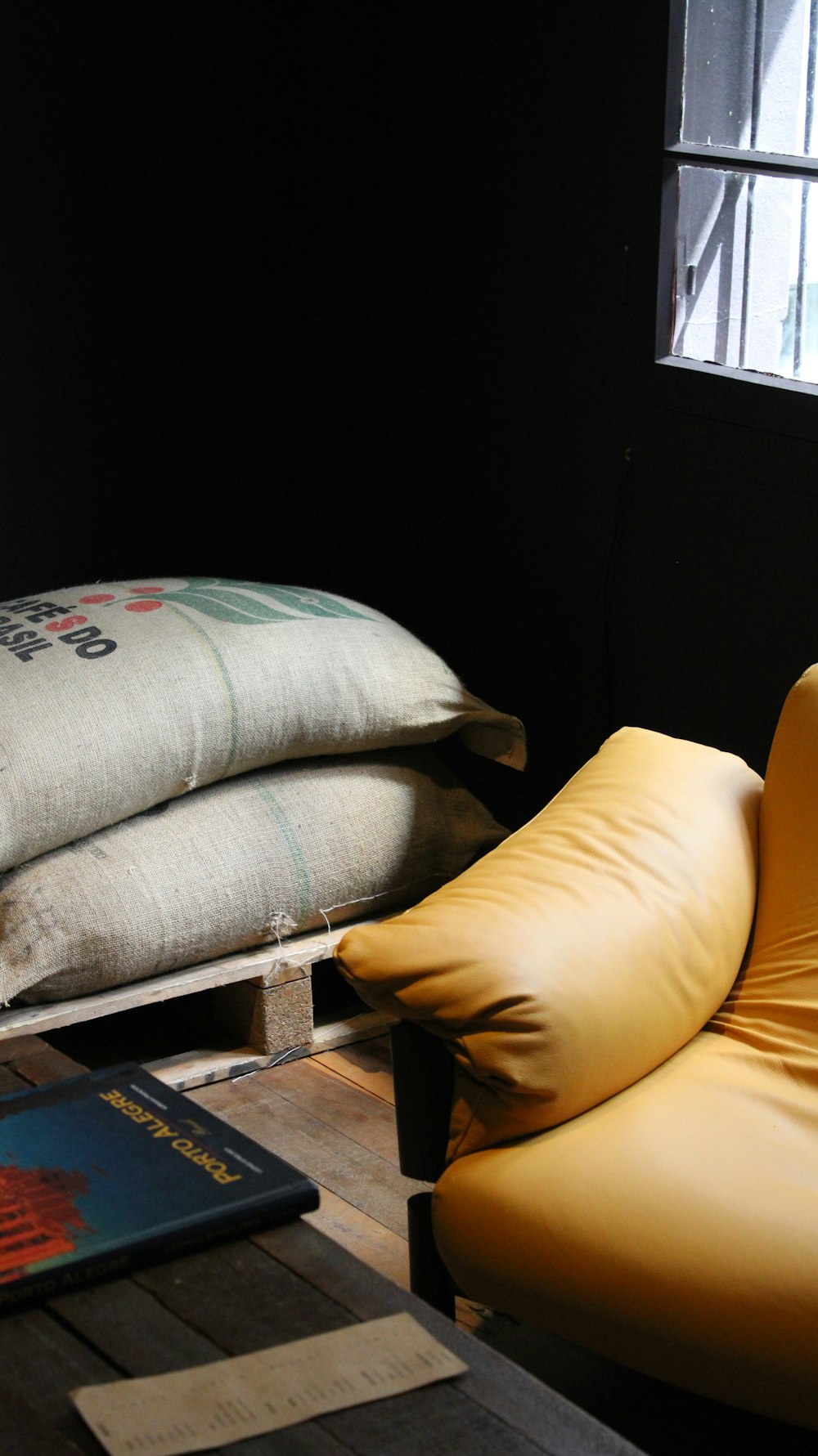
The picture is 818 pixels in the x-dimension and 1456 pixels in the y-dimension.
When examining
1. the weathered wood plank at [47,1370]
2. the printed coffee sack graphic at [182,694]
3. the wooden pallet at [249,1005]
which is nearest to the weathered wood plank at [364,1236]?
the wooden pallet at [249,1005]

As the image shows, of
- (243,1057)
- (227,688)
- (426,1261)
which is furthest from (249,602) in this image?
(426,1261)

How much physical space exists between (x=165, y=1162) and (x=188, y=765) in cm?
104

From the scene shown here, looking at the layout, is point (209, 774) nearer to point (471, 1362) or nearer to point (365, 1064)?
point (365, 1064)

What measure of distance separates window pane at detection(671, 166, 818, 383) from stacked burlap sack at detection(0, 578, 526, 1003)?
2.25 ft

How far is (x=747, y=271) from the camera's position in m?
2.36

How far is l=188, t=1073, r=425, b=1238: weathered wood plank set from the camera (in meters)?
2.06

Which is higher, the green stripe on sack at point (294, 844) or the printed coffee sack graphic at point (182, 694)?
the printed coffee sack graphic at point (182, 694)

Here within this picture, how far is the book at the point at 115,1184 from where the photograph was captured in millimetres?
1162

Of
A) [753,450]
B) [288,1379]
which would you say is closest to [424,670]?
[753,450]

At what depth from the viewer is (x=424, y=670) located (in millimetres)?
2531

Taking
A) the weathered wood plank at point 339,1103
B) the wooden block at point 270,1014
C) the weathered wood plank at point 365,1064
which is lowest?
the weathered wood plank at point 365,1064

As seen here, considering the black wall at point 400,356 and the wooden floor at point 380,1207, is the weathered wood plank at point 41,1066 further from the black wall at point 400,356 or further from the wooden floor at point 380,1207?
the black wall at point 400,356

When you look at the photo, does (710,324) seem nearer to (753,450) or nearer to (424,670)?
(753,450)

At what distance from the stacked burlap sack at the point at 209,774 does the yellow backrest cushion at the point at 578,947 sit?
61 centimetres
